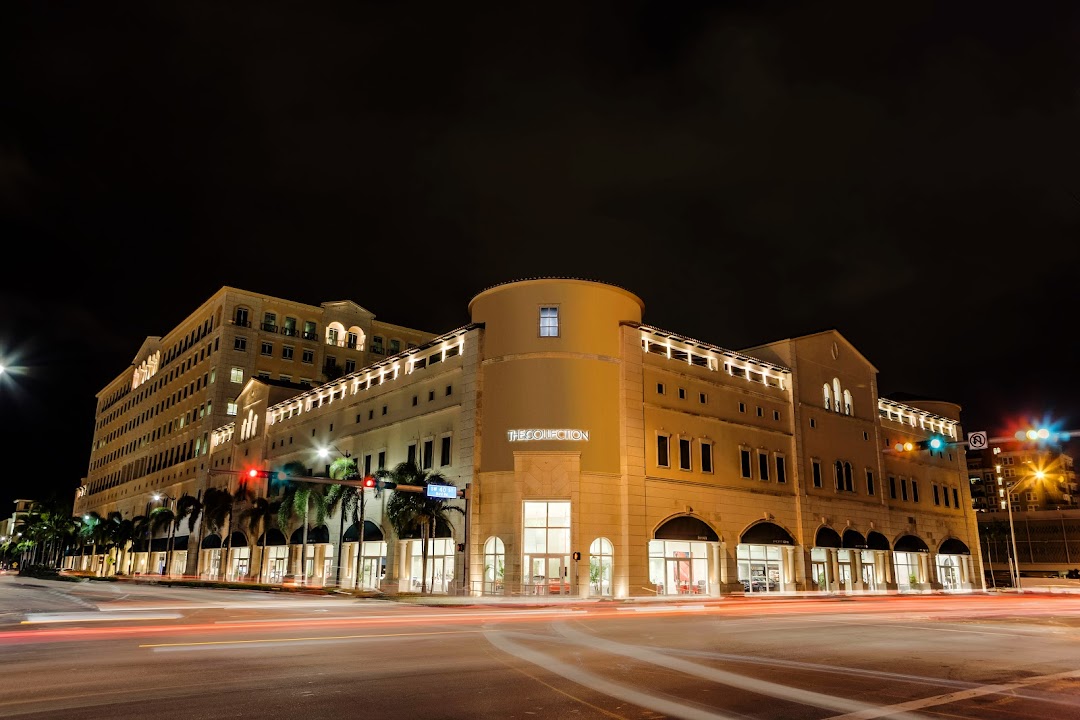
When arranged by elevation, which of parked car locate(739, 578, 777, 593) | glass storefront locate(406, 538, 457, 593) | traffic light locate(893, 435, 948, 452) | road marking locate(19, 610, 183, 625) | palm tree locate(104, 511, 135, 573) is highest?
traffic light locate(893, 435, 948, 452)

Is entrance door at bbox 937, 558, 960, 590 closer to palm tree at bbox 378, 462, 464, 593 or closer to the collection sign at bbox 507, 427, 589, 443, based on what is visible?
the collection sign at bbox 507, 427, 589, 443

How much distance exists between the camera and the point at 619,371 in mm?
50688

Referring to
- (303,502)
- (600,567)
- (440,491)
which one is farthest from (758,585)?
(303,502)

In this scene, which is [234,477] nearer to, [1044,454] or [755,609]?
[755,609]

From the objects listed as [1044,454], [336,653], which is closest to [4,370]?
[336,653]

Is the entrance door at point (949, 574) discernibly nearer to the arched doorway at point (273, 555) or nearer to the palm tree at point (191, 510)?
the arched doorway at point (273, 555)

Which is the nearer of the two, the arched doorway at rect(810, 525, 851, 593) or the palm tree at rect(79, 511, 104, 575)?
the arched doorway at rect(810, 525, 851, 593)

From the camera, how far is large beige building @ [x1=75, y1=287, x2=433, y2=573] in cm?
9788

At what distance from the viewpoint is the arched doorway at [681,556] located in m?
50.0

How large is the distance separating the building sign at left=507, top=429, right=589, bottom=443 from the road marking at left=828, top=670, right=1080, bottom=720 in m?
34.9

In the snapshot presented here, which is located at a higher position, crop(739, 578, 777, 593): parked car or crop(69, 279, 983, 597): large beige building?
crop(69, 279, 983, 597): large beige building

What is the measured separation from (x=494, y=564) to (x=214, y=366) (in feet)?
212

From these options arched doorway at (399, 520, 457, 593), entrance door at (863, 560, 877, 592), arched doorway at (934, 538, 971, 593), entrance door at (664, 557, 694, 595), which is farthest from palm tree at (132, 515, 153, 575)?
arched doorway at (934, 538, 971, 593)

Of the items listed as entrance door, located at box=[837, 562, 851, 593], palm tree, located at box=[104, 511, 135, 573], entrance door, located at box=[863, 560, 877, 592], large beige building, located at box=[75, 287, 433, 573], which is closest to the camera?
entrance door, located at box=[837, 562, 851, 593]
